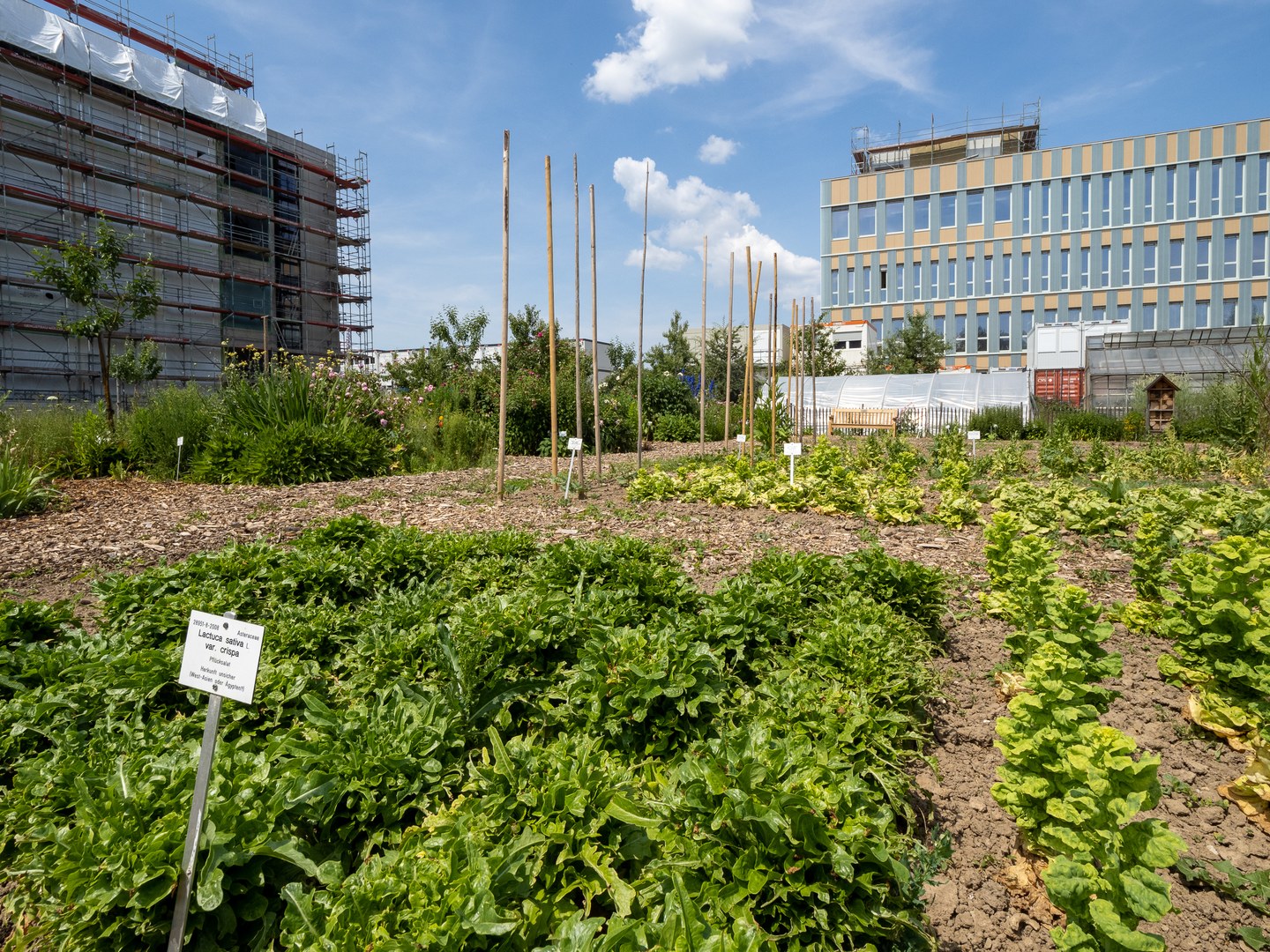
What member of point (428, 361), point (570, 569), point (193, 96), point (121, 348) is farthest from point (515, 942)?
point (193, 96)

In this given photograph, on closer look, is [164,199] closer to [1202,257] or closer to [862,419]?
[862,419]

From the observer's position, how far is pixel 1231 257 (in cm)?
4078

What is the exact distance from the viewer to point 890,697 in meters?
2.87

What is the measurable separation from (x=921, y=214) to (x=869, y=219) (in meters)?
3.31

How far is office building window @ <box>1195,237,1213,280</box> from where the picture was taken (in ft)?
135

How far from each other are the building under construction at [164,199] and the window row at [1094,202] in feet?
113

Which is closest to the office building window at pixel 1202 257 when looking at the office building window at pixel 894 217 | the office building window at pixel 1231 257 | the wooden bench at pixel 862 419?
the office building window at pixel 1231 257

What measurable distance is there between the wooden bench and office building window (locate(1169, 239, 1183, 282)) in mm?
29447

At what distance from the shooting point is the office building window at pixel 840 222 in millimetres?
49812

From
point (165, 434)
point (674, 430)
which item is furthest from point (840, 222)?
point (165, 434)

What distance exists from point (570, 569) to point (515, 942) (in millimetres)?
2360

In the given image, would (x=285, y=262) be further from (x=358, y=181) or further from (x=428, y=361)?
(x=428, y=361)

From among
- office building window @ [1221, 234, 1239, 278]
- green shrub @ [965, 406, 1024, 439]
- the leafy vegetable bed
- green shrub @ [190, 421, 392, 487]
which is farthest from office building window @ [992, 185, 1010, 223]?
the leafy vegetable bed

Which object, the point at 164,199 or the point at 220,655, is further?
the point at 164,199
